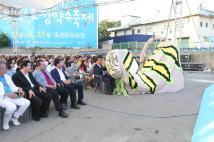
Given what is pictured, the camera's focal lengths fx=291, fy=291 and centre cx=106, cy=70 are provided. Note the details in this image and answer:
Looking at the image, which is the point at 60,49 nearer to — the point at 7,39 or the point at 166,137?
the point at 7,39

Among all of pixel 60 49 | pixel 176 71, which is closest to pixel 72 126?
pixel 176 71

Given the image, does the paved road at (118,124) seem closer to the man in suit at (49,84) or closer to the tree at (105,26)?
the man in suit at (49,84)

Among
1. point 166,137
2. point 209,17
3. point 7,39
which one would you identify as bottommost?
point 166,137

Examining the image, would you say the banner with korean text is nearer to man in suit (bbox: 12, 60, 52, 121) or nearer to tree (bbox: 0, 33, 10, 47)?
tree (bbox: 0, 33, 10, 47)

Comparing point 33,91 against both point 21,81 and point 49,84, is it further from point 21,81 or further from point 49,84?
point 49,84

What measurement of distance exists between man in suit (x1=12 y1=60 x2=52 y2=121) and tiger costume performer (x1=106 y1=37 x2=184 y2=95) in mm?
3791

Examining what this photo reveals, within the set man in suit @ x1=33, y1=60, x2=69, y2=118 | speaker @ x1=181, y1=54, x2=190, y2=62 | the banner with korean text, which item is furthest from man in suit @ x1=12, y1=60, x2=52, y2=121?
the banner with korean text

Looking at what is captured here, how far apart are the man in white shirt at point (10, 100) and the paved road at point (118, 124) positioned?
0.28 m

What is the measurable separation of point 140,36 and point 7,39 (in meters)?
19.1

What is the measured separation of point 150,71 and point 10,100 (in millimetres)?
6249

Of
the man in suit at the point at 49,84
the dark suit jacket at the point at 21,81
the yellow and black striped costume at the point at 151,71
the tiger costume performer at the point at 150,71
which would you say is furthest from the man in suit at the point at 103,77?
the dark suit jacket at the point at 21,81

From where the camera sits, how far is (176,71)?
11.3 m

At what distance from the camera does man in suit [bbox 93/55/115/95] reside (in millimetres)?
10750

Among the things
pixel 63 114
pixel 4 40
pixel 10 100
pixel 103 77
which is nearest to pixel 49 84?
pixel 63 114
